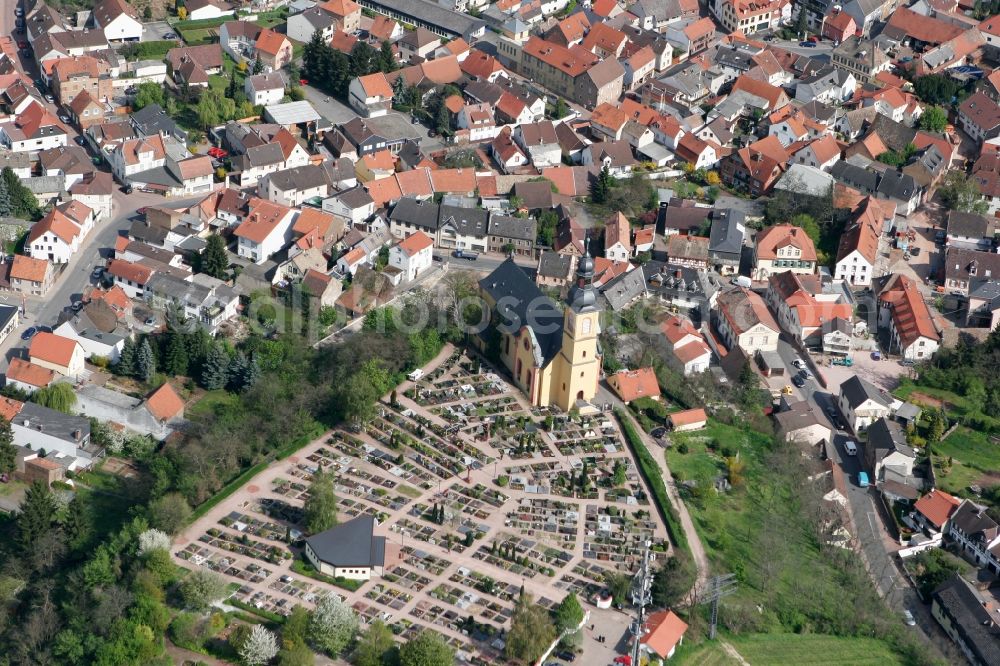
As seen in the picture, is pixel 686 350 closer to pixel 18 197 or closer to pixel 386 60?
pixel 386 60

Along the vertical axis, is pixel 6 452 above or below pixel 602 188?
above

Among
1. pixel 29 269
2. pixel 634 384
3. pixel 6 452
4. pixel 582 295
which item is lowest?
pixel 634 384

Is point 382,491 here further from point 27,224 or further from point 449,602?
point 27,224

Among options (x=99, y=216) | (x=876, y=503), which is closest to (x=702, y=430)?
(x=876, y=503)

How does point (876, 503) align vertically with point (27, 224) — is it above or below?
below

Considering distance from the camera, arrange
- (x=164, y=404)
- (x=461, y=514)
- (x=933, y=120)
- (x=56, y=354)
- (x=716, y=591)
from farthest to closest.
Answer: (x=933, y=120)
(x=56, y=354)
(x=164, y=404)
(x=461, y=514)
(x=716, y=591)

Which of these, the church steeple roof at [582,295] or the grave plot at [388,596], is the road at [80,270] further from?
the church steeple roof at [582,295]

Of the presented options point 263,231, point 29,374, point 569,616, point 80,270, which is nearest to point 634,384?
point 569,616
